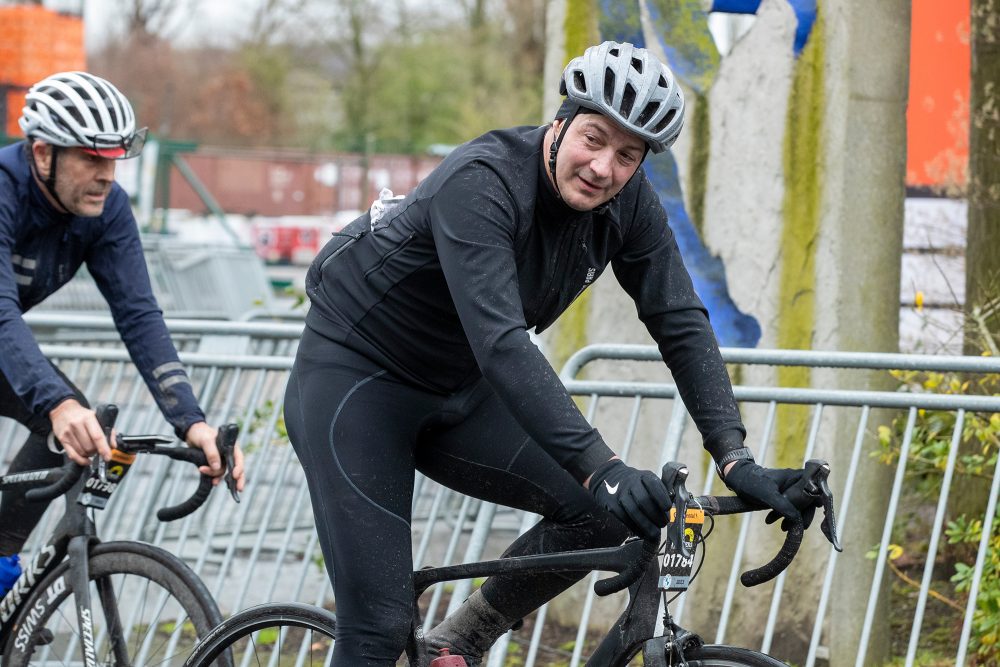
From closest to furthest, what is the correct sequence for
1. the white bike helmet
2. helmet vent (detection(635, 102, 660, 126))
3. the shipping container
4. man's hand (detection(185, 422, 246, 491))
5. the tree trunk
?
helmet vent (detection(635, 102, 660, 126)) → man's hand (detection(185, 422, 246, 491)) → the white bike helmet → the tree trunk → the shipping container

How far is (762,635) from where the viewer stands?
5.82m

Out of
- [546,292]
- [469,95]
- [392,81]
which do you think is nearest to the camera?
[546,292]

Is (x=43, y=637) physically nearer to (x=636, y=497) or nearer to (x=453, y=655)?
(x=453, y=655)

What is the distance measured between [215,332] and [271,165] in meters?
29.1

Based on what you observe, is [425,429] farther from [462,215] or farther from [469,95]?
[469,95]

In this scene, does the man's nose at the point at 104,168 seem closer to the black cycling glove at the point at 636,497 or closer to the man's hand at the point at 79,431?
the man's hand at the point at 79,431

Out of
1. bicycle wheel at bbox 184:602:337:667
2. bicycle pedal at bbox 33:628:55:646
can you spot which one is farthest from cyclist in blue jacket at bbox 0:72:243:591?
bicycle wheel at bbox 184:602:337:667

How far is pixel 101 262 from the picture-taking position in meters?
→ 4.51

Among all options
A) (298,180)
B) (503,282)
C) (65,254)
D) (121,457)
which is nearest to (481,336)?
(503,282)

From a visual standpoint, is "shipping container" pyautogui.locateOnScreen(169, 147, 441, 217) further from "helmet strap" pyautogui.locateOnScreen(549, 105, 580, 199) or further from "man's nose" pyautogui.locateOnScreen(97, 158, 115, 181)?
"helmet strap" pyautogui.locateOnScreen(549, 105, 580, 199)

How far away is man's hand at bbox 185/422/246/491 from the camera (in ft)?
13.4

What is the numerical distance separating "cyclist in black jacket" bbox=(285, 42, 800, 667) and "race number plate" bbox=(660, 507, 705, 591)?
138 millimetres

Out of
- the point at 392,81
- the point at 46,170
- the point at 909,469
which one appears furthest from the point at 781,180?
the point at 392,81

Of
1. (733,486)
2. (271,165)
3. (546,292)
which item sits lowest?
(271,165)
